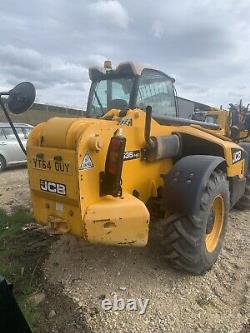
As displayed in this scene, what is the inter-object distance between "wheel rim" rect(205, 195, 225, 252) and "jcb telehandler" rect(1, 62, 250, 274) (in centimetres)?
1

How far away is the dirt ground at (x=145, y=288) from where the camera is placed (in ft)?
9.97

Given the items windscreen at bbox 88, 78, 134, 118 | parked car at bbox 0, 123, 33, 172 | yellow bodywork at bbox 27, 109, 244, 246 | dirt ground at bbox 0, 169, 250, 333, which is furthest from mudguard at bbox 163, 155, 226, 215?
parked car at bbox 0, 123, 33, 172

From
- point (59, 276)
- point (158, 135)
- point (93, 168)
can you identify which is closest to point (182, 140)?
point (158, 135)

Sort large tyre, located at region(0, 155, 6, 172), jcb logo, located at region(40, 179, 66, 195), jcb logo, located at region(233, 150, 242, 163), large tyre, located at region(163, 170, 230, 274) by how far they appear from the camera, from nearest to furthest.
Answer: jcb logo, located at region(40, 179, 66, 195) → large tyre, located at region(163, 170, 230, 274) → jcb logo, located at region(233, 150, 242, 163) → large tyre, located at region(0, 155, 6, 172)

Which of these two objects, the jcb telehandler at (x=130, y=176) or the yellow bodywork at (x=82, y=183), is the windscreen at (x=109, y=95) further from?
the yellow bodywork at (x=82, y=183)

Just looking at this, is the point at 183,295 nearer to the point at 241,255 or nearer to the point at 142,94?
the point at 241,255

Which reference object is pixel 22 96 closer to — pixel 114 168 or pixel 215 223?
pixel 114 168

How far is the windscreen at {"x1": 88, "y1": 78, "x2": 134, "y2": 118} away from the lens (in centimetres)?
430

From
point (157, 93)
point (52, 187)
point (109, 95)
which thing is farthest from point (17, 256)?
point (157, 93)

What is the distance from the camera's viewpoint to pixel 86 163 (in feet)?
9.93

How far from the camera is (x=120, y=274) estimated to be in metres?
3.71

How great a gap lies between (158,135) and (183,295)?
164 cm

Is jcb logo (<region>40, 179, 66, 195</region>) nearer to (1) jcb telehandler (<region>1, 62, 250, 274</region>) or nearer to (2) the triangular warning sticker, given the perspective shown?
(1) jcb telehandler (<region>1, 62, 250, 274</region>)

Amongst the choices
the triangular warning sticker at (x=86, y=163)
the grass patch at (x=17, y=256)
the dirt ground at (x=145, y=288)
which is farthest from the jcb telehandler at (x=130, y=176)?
the grass patch at (x=17, y=256)
